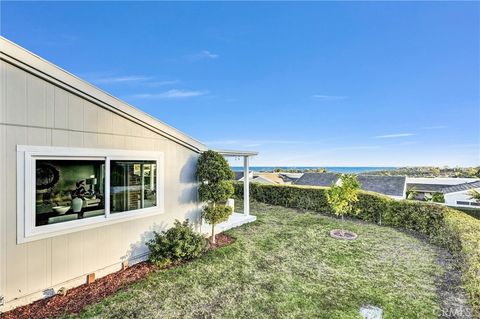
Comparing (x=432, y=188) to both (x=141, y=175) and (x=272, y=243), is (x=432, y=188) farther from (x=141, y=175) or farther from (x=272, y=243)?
(x=141, y=175)

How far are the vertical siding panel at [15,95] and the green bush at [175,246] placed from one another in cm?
351

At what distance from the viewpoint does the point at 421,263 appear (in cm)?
569

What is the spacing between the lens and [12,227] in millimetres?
3604

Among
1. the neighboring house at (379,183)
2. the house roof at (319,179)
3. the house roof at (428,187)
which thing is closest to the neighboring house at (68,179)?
the neighboring house at (379,183)

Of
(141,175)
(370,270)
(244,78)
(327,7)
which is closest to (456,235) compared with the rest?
(370,270)

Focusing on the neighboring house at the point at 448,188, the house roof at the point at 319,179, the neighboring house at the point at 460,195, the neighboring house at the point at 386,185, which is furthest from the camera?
the neighboring house at the point at 448,188

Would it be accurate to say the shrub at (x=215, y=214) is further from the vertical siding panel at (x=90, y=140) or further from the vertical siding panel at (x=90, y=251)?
the vertical siding panel at (x=90, y=140)

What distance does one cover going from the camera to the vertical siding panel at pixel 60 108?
407 centimetres

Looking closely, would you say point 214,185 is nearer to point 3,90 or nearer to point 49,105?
point 49,105

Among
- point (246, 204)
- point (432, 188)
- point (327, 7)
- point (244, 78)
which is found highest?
point (327, 7)

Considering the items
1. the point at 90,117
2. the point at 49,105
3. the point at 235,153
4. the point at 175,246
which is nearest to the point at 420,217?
the point at 235,153

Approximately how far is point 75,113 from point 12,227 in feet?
7.12

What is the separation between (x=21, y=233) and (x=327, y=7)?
1479 centimetres

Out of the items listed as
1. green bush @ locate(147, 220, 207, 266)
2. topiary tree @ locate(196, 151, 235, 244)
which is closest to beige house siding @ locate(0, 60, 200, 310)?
green bush @ locate(147, 220, 207, 266)
